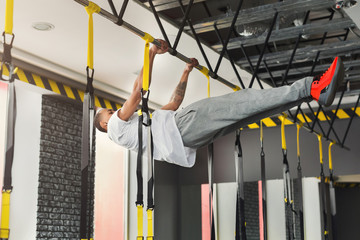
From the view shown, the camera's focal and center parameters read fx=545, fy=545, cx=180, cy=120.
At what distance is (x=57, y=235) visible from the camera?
6.70 metres

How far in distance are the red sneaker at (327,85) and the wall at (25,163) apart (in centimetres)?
395

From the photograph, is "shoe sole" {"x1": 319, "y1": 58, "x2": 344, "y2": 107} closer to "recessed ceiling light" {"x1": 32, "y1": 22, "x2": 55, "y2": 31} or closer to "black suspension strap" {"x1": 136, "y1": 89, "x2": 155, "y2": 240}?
"black suspension strap" {"x1": 136, "y1": 89, "x2": 155, "y2": 240}

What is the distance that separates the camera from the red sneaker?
3.46 meters

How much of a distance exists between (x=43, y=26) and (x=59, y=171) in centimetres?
207

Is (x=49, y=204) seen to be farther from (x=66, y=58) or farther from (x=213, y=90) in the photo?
(x=213, y=90)

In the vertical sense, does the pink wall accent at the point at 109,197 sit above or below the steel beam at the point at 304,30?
below

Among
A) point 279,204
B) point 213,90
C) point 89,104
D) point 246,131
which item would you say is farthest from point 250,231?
point 89,104

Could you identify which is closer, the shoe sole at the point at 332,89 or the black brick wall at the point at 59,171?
the shoe sole at the point at 332,89

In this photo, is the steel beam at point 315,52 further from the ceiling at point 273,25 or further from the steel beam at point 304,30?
the steel beam at point 304,30

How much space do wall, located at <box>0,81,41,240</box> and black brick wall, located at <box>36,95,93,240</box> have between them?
0.08 metres

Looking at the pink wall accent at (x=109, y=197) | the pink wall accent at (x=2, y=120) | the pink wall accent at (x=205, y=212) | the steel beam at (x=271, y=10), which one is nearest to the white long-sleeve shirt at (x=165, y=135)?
the steel beam at (x=271, y=10)

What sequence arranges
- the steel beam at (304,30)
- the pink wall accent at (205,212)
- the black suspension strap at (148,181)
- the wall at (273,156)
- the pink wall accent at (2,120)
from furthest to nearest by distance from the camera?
the pink wall accent at (205,212) → the wall at (273,156) → the pink wall accent at (2,120) → the steel beam at (304,30) → the black suspension strap at (148,181)

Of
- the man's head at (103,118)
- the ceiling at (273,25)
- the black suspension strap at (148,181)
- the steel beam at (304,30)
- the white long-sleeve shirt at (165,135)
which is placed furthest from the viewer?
the steel beam at (304,30)

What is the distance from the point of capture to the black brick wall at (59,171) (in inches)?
260
